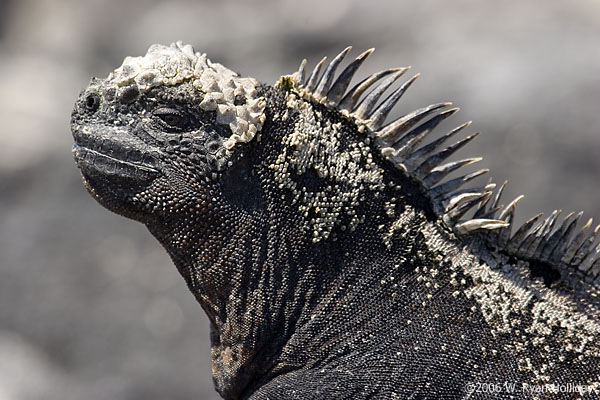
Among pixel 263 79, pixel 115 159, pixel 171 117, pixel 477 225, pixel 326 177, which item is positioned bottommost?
pixel 477 225

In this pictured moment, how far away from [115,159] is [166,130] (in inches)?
9.3

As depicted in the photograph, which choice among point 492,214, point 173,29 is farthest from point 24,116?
point 492,214

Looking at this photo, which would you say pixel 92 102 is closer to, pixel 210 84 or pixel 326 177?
pixel 210 84

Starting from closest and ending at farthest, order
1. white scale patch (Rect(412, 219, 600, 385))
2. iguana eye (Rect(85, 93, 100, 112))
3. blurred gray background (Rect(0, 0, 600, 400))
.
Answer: white scale patch (Rect(412, 219, 600, 385)) < iguana eye (Rect(85, 93, 100, 112)) < blurred gray background (Rect(0, 0, 600, 400))

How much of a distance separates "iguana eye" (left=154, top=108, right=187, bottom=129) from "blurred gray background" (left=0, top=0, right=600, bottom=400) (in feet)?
16.4

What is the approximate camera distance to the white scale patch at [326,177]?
273 centimetres

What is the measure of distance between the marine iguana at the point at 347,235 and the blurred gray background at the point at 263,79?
478 cm

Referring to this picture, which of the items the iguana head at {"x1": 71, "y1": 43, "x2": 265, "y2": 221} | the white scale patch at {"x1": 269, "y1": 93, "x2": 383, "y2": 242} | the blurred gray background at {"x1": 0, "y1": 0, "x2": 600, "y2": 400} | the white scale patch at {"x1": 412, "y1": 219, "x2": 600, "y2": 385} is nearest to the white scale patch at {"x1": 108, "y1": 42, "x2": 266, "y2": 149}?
the iguana head at {"x1": 71, "y1": 43, "x2": 265, "y2": 221}

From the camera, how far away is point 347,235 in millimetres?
2750

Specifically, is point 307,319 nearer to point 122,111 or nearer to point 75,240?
point 122,111

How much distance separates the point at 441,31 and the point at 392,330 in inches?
296

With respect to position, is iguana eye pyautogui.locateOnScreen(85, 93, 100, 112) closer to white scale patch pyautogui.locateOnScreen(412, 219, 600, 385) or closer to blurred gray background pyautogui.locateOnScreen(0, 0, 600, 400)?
white scale patch pyautogui.locateOnScreen(412, 219, 600, 385)

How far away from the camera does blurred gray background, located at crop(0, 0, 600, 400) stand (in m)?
7.42

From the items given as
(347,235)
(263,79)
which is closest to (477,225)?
(347,235)
